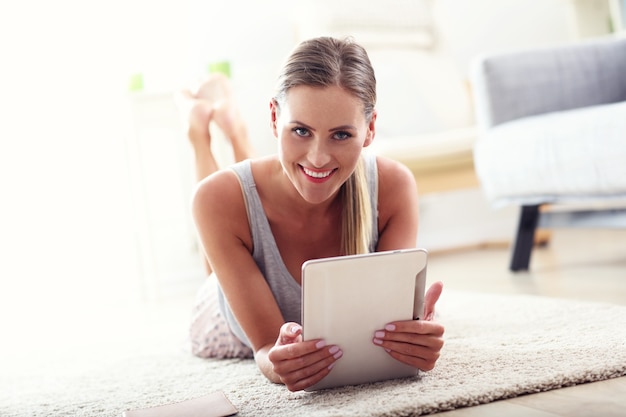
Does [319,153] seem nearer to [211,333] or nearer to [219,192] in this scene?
[219,192]

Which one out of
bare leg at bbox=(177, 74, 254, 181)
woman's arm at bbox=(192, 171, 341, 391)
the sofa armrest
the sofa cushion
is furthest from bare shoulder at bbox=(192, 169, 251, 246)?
the sofa armrest

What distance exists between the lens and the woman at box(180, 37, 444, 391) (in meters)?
1.23

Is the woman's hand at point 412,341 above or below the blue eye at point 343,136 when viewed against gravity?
below

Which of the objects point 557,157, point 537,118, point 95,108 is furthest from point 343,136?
point 95,108

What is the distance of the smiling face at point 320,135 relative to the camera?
1.25 metres

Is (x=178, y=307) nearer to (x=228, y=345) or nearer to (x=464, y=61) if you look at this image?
(x=228, y=345)

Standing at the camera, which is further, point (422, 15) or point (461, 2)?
point (461, 2)

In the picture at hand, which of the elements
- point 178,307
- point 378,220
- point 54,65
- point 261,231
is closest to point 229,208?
point 261,231

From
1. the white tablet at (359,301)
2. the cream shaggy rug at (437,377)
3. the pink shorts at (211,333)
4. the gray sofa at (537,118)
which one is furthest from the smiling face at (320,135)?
the gray sofa at (537,118)

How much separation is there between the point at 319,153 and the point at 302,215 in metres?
0.32

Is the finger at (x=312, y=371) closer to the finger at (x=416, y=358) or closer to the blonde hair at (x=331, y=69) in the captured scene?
the finger at (x=416, y=358)

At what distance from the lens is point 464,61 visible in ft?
13.0

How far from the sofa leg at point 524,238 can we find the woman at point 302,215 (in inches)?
43.0

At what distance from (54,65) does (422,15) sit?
5.25 feet
